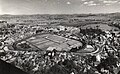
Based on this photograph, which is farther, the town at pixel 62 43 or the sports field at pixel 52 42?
the sports field at pixel 52 42

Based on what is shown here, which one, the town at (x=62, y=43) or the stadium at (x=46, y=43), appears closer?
the town at (x=62, y=43)

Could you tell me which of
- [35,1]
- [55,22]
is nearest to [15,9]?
[35,1]

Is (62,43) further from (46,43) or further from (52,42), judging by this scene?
(46,43)

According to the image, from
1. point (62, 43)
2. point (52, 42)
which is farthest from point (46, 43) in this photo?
point (62, 43)

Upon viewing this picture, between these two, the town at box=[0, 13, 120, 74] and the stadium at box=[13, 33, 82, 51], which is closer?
the town at box=[0, 13, 120, 74]

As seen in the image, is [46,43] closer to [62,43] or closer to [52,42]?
[52,42]

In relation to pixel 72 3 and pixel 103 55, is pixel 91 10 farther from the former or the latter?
pixel 103 55

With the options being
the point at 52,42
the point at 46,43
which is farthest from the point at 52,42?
the point at 46,43

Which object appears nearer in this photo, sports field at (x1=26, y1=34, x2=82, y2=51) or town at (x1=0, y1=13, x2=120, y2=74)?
town at (x1=0, y1=13, x2=120, y2=74)
